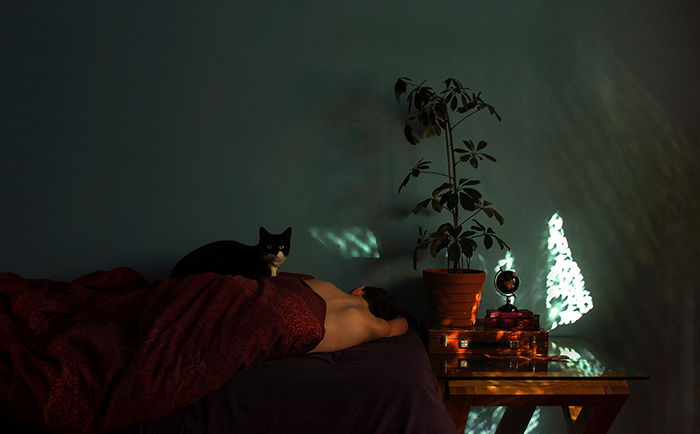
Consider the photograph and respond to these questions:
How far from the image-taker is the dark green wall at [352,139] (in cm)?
243

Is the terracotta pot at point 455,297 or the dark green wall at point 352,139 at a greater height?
the dark green wall at point 352,139

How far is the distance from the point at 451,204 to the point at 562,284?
72 cm

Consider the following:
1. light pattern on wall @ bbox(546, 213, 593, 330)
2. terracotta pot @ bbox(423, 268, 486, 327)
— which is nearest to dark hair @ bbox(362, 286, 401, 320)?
terracotta pot @ bbox(423, 268, 486, 327)

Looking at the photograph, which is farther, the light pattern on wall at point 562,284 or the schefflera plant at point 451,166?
the light pattern on wall at point 562,284

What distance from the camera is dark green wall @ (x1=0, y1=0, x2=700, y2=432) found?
7.98ft

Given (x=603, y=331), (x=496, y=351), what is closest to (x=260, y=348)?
(x=496, y=351)

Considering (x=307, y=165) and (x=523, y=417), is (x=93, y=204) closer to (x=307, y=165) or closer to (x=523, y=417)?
(x=307, y=165)

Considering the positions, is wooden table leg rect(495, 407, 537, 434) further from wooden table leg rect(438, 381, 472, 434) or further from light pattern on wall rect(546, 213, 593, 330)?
wooden table leg rect(438, 381, 472, 434)

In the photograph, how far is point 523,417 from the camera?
2328 mm

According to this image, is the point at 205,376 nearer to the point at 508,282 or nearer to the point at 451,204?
the point at 451,204

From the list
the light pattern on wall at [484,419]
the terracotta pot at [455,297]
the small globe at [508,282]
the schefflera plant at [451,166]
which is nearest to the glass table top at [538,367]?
the terracotta pot at [455,297]

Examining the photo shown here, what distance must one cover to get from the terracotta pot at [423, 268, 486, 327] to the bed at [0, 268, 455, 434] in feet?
1.56

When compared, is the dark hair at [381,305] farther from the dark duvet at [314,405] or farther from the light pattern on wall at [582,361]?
the light pattern on wall at [582,361]

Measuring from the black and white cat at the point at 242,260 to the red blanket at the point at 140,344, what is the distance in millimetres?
329
